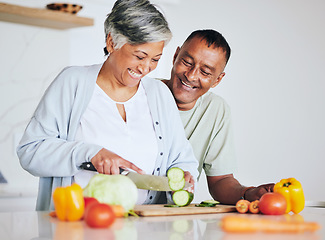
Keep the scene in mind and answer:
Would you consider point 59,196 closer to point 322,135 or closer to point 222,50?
point 222,50

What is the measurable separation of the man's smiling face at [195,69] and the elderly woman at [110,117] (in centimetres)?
31

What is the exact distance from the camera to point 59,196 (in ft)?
4.33

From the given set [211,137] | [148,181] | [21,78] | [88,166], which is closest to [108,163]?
[88,166]

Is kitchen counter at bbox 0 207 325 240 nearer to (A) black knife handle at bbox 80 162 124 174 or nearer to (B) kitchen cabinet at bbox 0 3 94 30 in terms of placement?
(A) black knife handle at bbox 80 162 124 174

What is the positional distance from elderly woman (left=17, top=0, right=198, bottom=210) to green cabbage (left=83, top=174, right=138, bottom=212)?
0.78 feet

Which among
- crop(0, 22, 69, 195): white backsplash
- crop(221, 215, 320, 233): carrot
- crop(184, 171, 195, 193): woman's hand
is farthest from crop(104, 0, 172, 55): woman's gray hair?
crop(0, 22, 69, 195): white backsplash

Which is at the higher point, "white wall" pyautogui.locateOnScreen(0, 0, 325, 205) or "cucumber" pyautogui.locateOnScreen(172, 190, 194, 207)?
"white wall" pyautogui.locateOnScreen(0, 0, 325, 205)

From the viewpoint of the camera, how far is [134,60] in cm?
183

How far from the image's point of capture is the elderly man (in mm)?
2219

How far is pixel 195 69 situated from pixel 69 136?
26.8 inches

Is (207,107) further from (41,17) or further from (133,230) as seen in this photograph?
(41,17)

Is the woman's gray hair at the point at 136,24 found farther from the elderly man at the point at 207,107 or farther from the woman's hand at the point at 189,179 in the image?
the woman's hand at the point at 189,179

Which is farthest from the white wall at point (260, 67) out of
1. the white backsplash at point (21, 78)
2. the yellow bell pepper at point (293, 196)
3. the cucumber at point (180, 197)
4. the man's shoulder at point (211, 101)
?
the yellow bell pepper at point (293, 196)

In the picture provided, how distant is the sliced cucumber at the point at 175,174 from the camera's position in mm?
1801
